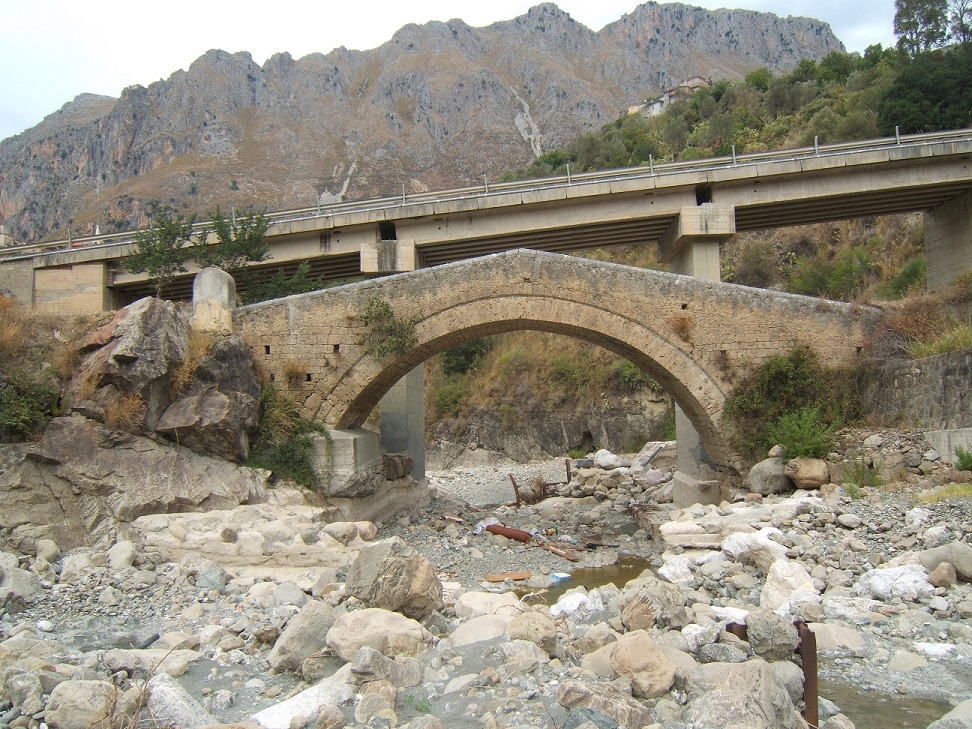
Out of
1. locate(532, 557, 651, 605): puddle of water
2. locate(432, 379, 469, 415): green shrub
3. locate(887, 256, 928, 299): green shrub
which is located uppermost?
locate(887, 256, 928, 299): green shrub

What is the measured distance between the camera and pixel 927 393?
32.7 feet

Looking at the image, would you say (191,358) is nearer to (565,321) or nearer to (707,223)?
(565,321)

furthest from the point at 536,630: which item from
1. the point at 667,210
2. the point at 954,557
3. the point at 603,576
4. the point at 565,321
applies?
the point at 667,210

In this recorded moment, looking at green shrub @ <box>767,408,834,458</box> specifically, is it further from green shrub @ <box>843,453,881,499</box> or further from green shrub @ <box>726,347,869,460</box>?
green shrub @ <box>843,453,881,499</box>

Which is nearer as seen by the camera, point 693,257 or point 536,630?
point 536,630

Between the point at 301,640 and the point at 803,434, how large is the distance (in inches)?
325

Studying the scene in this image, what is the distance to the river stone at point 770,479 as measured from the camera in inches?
427

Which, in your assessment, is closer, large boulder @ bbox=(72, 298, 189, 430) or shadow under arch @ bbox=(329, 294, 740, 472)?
large boulder @ bbox=(72, 298, 189, 430)

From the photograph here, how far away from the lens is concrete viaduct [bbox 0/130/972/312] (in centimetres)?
1581

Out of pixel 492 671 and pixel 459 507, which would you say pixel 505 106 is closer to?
pixel 459 507

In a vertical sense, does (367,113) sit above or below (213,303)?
above

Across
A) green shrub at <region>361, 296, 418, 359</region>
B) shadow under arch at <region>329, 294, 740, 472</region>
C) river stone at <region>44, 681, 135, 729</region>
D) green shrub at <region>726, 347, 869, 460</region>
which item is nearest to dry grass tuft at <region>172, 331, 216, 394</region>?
shadow under arch at <region>329, 294, 740, 472</region>

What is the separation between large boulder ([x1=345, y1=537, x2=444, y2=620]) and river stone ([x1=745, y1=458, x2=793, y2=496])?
6.54 meters

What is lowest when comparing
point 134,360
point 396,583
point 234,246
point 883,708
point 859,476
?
point 883,708
